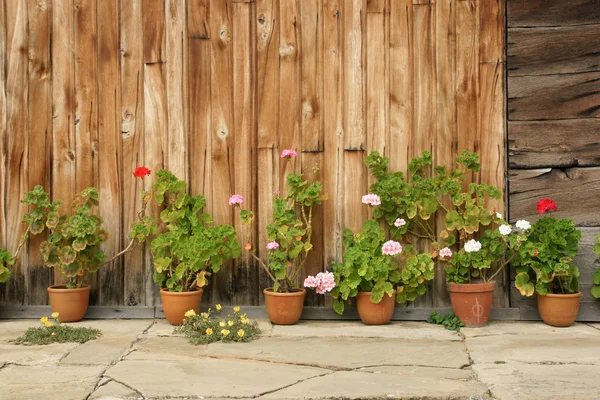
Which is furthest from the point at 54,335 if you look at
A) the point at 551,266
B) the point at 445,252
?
the point at 551,266

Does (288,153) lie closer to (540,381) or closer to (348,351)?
(348,351)

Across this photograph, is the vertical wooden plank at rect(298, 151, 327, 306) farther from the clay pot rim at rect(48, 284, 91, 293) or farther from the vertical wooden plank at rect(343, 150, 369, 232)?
the clay pot rim at rect(48, 284, 91, 293)

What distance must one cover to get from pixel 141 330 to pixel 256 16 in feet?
7.32

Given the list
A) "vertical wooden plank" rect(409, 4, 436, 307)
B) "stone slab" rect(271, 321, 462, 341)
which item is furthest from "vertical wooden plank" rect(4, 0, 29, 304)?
"vertical wooden plank" rect(409, 4, 436, 307)

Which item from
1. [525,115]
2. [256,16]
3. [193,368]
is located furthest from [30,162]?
[525,115]

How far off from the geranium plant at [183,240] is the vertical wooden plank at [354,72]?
107 cm

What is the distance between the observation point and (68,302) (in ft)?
15.1

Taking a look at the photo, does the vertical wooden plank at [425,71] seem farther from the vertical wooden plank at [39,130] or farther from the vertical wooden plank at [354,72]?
the vertical wooden plank at [39,130]

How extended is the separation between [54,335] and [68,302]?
1.56 feet

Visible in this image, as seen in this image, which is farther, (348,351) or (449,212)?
(449,212)

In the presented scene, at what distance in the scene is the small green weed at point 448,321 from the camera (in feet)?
14.7

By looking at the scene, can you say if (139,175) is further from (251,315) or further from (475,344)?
(475,344)

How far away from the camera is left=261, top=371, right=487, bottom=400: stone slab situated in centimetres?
303

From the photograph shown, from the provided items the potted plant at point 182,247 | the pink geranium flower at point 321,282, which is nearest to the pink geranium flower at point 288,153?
the potted plant at point 182,247
